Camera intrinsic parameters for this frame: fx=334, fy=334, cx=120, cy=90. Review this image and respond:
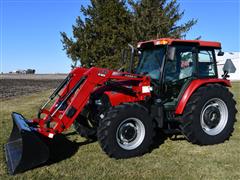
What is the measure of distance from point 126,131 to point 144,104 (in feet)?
2.81

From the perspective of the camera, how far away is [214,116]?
6645mm

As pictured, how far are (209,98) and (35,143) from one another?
3.34 m

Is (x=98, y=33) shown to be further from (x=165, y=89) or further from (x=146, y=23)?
(x=165, y=89)

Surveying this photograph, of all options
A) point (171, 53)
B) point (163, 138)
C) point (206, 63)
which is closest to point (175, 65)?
point (171, 53)

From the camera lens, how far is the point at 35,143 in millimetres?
5160

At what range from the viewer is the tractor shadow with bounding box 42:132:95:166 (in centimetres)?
579

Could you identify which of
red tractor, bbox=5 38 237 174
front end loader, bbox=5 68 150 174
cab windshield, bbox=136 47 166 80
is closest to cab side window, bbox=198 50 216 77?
red tractor, bbox=5 38 237 174

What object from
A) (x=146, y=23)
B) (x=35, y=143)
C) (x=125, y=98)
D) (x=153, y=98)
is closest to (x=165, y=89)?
(x=153, y=98)

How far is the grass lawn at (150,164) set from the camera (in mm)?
4949

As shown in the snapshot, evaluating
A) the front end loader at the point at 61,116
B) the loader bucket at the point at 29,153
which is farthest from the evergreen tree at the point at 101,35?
the loader bucket at the point at 29,153

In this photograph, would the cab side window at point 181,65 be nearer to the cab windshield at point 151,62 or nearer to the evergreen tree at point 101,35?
the cab windshield at point 151,62

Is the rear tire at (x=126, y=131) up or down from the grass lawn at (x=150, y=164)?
up

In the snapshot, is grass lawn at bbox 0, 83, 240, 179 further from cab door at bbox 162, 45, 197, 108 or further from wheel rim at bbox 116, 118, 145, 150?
cab door at bbox 162, 45, 197, 108

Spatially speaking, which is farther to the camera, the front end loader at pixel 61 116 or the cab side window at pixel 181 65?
the cab side window at pixel 181 65
